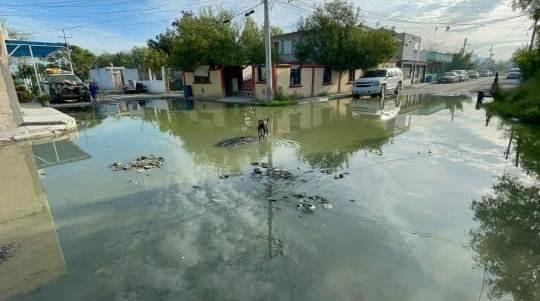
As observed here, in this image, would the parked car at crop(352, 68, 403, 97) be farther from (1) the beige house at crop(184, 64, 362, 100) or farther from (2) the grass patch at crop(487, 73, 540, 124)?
(2) the grass patch at crop(487, 73, 540, 124)

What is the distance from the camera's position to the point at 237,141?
29.6ft

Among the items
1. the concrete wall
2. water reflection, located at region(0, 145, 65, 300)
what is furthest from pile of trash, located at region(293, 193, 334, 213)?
the concrete wall

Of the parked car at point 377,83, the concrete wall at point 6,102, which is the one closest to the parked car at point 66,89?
the concrete wall at point 6,102

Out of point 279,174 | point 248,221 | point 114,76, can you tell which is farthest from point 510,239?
point 114,76

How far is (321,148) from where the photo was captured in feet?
26.9

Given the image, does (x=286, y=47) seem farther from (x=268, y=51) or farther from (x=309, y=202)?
(x=309, y=202)

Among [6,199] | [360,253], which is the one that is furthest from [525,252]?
[6,199]

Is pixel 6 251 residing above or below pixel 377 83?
below

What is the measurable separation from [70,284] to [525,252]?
211 inches

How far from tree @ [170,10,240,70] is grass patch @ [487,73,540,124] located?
655 inches

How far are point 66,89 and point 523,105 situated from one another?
88.3 ft

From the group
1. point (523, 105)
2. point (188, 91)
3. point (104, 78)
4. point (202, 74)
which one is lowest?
point (523, 105)

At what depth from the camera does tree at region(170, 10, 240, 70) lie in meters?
20.5

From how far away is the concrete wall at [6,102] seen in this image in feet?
33.2
